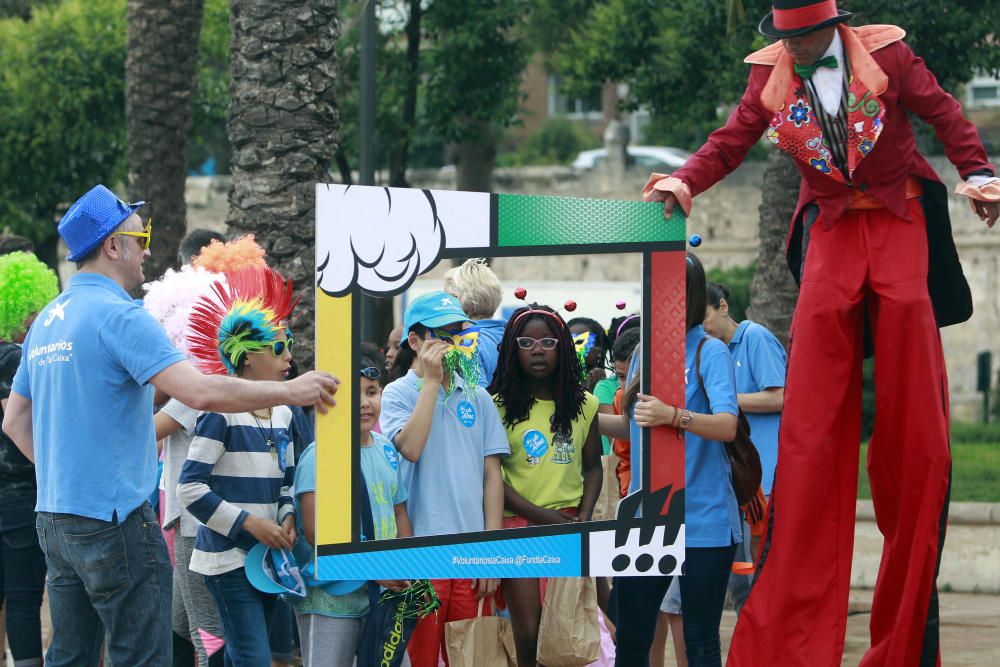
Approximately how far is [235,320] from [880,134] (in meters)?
2.34

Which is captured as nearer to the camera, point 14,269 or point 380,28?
point 14,269

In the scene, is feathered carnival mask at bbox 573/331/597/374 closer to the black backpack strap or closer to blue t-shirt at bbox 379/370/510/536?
the black backpack strap

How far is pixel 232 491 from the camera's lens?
17.5ft

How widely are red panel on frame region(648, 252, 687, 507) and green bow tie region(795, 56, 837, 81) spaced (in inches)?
27.6

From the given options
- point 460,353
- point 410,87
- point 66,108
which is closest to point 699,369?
point 460,353

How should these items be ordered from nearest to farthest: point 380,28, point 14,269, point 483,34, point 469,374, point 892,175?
point 892,175 → point 469,374 → point 14,269 → point 483,34 → point 380,28

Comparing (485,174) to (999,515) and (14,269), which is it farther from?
(14,269)

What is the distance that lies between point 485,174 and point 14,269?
12.6 m

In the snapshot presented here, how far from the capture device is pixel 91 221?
4.81m

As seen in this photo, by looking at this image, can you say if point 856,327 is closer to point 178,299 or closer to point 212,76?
point 178,299

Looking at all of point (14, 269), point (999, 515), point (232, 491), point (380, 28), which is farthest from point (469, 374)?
point (380, 28)

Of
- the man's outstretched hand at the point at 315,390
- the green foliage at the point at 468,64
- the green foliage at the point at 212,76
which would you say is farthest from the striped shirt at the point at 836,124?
the green foliage at the point at 212,76

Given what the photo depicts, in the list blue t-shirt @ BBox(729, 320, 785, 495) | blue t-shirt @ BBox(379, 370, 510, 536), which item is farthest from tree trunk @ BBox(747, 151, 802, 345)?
blue t-shirt @ BBox(379, 370, 510, 536)

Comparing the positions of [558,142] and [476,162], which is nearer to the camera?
[476,162]
